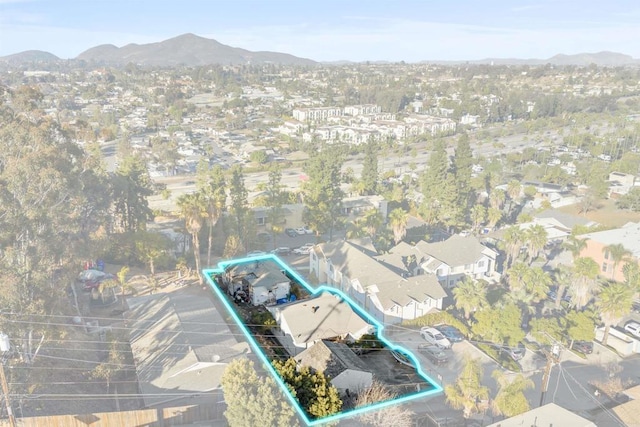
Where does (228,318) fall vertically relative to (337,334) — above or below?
below

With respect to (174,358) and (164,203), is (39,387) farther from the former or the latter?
(164,203)

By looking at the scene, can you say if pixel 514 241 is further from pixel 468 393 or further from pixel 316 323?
pixel 316 323

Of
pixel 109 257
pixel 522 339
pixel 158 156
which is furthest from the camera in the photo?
pixel 158 156

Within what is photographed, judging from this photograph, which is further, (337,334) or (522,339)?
(522,339)

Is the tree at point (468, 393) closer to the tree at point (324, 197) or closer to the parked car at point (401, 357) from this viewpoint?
the parked car at point (401, 357)

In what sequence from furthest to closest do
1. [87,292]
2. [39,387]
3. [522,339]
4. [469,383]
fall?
[87,292]
[522,339]
[39,387]
[469,383]

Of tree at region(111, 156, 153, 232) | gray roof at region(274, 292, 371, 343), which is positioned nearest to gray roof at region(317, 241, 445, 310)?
tree at region(111, 156, 153, 232)

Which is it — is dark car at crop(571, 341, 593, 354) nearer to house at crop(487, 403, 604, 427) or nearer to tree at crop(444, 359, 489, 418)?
tree at crop(444, 359, 489, 418)

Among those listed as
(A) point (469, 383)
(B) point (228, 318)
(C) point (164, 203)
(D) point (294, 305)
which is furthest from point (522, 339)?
(C) point (164, 203)
